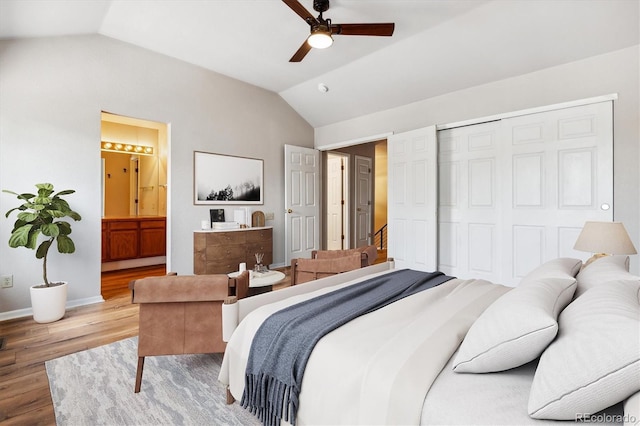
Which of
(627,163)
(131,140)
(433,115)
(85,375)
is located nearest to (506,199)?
(627,163)

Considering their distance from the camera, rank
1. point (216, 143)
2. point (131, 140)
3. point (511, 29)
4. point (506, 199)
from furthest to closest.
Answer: point (131, 140) < point (216, 143) < point (506, 199) < point (511, 29)

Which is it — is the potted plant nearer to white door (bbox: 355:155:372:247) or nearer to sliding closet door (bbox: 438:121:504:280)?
sliding closet door (bbox: 438:121:504:280)

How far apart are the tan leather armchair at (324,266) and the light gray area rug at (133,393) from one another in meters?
1.13

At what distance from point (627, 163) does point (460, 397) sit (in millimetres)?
3703

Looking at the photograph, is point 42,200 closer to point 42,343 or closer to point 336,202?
point 42,343

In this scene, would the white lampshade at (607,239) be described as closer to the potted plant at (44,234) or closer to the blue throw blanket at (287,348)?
the blue throw blanket at (287,348)

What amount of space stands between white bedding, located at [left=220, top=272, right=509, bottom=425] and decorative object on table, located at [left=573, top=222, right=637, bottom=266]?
1267mm

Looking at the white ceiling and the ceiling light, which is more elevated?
the white ceiling

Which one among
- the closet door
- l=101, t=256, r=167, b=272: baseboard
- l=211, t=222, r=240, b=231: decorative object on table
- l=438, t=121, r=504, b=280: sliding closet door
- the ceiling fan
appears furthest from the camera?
l=101, t=256, r=167, b=272: baseboard

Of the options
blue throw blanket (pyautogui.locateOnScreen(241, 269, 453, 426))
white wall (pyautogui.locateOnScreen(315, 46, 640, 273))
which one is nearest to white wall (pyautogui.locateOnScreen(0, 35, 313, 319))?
blue throw blanket (pyautogui.locateOnScreen(241, 269, 453, 426))

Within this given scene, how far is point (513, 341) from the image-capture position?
3.19 ft

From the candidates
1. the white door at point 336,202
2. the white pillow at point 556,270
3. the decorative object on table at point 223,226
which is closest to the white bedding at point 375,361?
the white pillow at point 556,270

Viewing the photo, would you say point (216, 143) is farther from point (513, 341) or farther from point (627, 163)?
point (627, 163)

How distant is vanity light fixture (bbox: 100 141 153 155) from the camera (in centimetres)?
589
